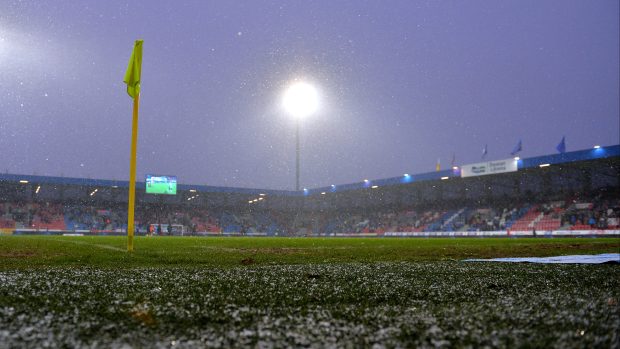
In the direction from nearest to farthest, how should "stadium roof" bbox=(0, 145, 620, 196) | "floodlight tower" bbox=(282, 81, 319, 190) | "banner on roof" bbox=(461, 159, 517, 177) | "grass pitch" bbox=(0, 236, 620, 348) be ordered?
"grass pitch" bbox=(0, 236, 620, 348) → "stadium roof" bbox=(0, 145, 620, 196) → "banner on roof" bbox=(461, 159, 517, 177) → "floodlight tower" bbox=(282, 81, 319, 190)

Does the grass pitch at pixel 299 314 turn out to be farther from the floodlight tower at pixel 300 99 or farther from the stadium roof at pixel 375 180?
the floodlight tower at pixel 300 99

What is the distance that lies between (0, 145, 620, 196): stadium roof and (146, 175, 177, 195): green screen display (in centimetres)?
352

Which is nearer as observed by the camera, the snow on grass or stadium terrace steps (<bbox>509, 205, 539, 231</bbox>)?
the snow on grass

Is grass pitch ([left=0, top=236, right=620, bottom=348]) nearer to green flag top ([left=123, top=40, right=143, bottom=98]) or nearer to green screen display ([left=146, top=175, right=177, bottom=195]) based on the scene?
green flag top ([left=123, top=40, right=143, bottom=98])

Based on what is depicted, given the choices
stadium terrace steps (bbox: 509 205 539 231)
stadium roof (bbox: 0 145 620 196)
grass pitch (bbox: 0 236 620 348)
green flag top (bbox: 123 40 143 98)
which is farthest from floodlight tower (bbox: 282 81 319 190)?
grass pitch (bbox: 0 236 620 348)

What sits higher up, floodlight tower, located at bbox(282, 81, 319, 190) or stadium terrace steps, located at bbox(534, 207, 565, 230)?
floodlight tower, located at bbox(282, 81, 319, 190)

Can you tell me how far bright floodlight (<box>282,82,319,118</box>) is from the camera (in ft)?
173

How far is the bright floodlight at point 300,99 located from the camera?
5258 centimetres

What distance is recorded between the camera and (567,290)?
3.64 metres

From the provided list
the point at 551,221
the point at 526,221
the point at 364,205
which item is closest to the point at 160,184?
the point at 364,205

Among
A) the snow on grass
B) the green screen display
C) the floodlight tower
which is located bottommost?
the snow on grass

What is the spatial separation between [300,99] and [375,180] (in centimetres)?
1281

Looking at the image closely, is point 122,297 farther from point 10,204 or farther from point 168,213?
point 168,213

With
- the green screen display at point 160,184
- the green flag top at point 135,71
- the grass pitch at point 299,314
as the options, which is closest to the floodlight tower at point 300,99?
the green screen display at point 160,184
